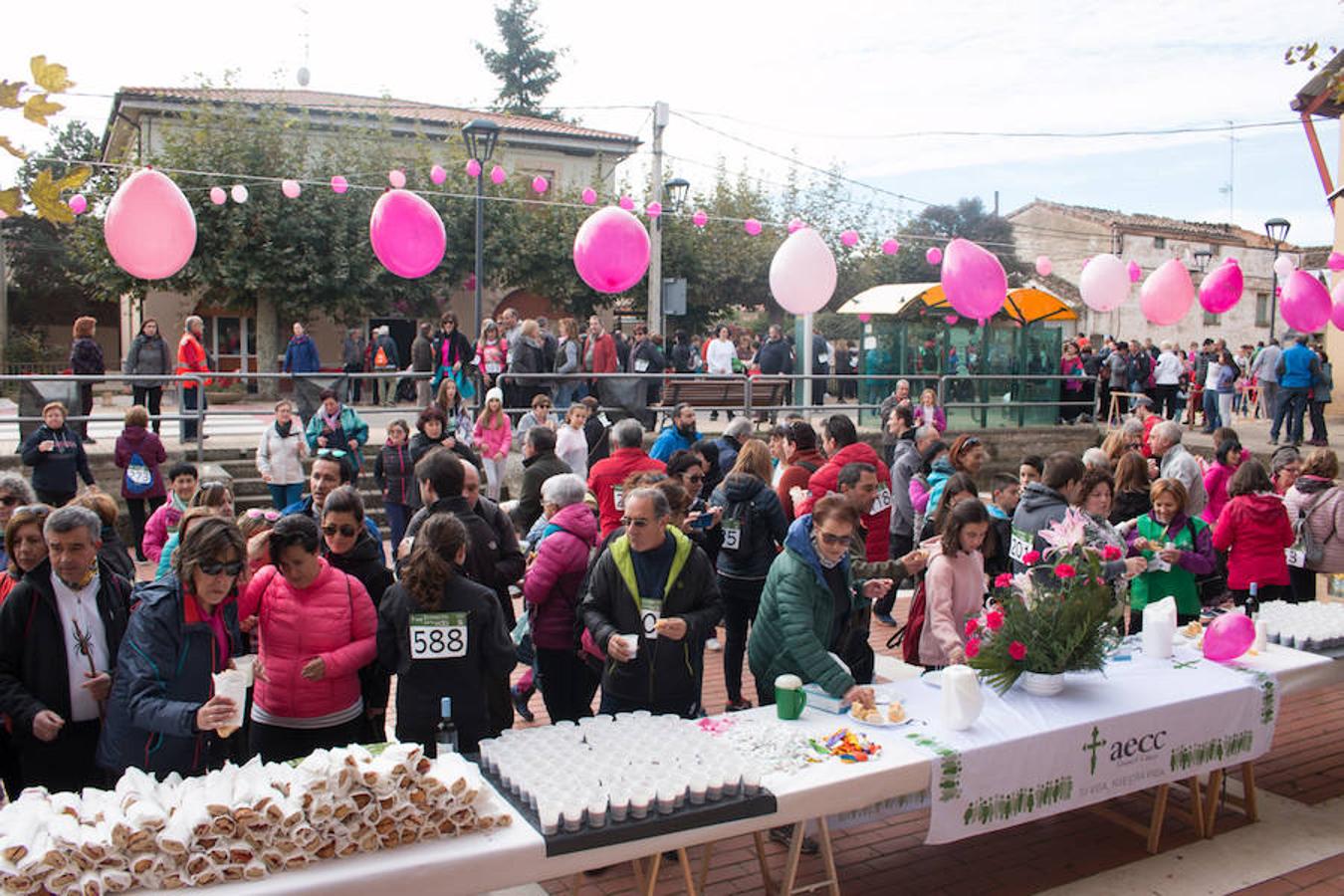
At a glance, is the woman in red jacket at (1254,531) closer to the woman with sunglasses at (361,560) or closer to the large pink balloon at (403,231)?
the woman with sunglasses at (361,560)

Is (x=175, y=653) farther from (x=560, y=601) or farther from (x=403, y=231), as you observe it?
(x=403, y=231)

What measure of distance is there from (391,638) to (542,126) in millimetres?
28158

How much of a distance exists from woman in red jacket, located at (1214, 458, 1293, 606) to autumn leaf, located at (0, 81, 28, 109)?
6.37 meters

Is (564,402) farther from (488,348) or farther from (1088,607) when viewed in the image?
(1088,607)

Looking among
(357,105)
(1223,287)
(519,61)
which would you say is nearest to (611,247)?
(1223,287)

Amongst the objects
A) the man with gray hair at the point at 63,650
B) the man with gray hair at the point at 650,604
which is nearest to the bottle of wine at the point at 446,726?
the man with gray hair at the point at 650,604

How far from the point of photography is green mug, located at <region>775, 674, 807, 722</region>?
13.2 feet

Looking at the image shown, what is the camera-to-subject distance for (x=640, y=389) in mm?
13414

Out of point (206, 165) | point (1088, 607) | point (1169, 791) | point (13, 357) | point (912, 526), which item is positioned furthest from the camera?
point (13, 357)

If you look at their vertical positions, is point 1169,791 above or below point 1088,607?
below

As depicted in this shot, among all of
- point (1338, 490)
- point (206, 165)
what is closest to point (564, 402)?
point (1338, 490)

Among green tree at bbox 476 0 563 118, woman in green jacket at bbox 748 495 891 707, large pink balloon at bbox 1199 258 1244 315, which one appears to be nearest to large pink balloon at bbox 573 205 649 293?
woman in green jacket at bbox 748 495 891 707

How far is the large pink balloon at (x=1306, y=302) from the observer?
10.9 meters

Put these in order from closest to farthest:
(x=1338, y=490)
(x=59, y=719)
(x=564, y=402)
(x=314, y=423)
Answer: (x=59, y=719), (x=1338, y=490), (x=314, y=423), (x=564, y=402)
